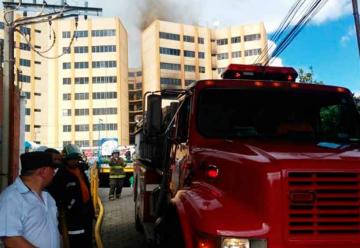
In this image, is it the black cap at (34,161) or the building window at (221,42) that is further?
the building window at (221,42)

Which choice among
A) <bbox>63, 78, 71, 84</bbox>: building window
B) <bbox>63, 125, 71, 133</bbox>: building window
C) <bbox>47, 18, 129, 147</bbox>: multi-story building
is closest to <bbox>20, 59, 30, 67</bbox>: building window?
<bbox>47, 18, 129, 147</bbox>: multi-story building

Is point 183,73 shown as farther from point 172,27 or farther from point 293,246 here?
point 293,246

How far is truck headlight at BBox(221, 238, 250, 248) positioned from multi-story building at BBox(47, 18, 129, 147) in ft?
320

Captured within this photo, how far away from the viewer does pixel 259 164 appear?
13.5 ft

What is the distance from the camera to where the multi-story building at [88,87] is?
334ft

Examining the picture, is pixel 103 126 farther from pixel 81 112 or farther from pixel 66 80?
pixel 66 80

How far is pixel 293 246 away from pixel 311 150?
0.91 metres

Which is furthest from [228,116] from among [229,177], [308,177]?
[308,177]

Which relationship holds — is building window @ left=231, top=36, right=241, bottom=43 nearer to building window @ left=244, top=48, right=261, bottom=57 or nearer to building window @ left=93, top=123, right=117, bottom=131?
building window @ left=244, top=48, right=261, bottom=57

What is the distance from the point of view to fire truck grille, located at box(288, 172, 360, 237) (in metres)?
3.84

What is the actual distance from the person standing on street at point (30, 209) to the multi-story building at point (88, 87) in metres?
97.4

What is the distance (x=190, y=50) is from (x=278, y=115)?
105033mm

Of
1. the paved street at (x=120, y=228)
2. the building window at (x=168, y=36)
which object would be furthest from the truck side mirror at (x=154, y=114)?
the building window at (x=168, y=36)

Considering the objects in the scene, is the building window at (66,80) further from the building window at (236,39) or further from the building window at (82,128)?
the building window at (236,39)
